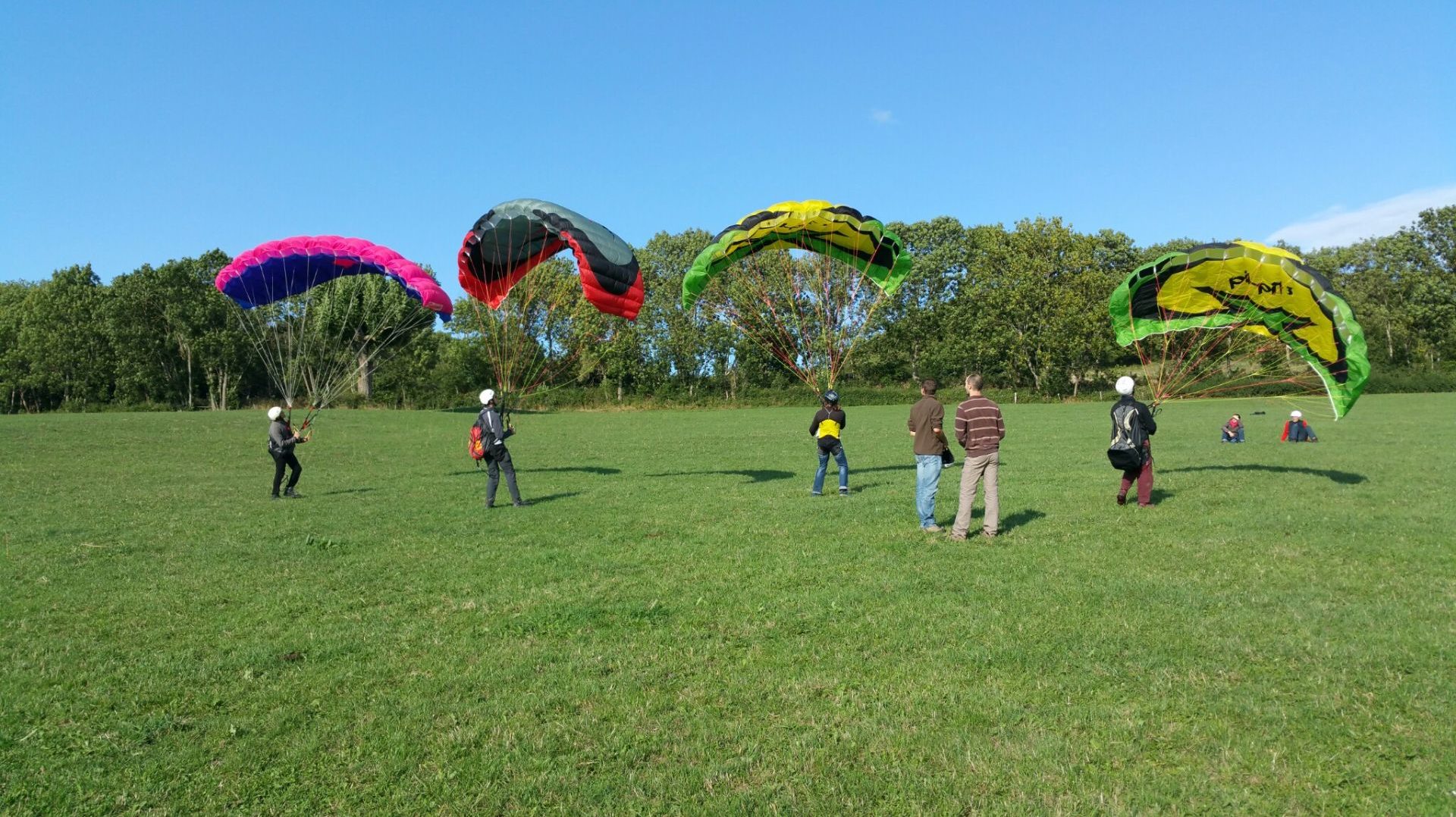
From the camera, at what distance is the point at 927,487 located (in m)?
10.2

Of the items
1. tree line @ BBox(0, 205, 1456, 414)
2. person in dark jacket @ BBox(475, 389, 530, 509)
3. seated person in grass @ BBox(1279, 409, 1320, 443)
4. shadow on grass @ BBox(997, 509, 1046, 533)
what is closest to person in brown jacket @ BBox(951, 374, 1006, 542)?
shadow on grass @ BBox(997, 509, 1046, 533)

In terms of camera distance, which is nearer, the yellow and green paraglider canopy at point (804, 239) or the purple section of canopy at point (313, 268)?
the yellow and green paraglider canopy at point (804, 239)

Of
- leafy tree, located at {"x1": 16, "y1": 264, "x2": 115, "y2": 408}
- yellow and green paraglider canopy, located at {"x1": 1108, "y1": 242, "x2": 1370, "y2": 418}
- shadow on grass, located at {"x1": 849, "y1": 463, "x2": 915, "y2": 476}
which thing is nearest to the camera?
yellow and green paraglider canopy, located at {"x1": 1108, "y1": 242, "x2": 1370, "y2": 418}

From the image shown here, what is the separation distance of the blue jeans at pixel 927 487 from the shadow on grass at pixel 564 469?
28.9 feet

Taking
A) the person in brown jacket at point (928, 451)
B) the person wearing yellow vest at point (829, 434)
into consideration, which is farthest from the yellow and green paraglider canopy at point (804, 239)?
the person in brown jacket at point (928, 451)

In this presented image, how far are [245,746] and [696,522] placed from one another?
7.02m

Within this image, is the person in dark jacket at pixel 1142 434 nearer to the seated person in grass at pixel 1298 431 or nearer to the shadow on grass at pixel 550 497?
the shadow on grass at pixel 550 497

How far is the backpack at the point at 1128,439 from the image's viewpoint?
443 inches

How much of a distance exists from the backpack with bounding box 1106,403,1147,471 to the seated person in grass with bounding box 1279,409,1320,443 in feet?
45.2

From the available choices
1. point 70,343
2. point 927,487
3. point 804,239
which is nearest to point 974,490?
point 927,487

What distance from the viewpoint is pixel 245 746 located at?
4465 mm

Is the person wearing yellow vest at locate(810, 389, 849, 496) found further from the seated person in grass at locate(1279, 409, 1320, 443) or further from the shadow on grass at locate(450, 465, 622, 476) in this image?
the seated person in grass at locate(1279, 409, 1320, 443)

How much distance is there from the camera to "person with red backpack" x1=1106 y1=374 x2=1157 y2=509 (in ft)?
36.9

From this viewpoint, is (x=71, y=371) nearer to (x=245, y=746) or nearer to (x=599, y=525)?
(x=599, y=525)
